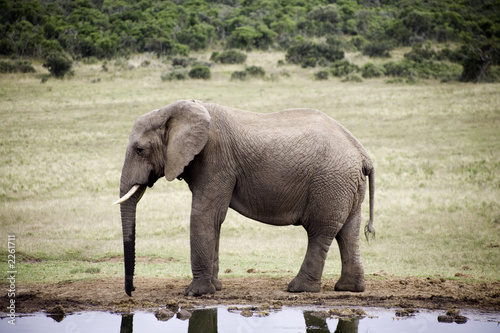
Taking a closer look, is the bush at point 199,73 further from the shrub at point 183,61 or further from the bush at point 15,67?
the bush at point 15,67

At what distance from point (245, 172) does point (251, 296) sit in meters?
1.80

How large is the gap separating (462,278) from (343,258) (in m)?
2.48

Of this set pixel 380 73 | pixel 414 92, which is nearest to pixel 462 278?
pixel 414 92

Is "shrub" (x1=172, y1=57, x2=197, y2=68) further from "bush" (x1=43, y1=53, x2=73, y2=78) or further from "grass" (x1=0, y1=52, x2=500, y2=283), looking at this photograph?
"bush" (x1=43, y1=53, x2=73, y2=78)

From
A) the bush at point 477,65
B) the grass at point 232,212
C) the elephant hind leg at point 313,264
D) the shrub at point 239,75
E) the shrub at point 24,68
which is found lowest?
the grass at point 232,212


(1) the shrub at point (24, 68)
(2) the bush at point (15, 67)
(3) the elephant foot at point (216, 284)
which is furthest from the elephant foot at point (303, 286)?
(1) the shrub at point (24, 68)

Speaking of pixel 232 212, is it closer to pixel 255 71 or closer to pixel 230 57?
pixel 255 71

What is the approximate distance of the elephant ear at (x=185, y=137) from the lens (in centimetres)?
864


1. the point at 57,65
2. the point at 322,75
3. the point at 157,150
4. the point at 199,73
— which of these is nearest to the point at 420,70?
the point at 322,75

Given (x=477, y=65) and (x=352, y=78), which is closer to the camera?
(x=477, y=65)

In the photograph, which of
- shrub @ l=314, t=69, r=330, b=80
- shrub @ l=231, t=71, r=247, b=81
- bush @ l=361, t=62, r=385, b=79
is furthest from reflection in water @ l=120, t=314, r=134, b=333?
bush @ l=361, t=62, r=385, b=79

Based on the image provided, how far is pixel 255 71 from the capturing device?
42.8m

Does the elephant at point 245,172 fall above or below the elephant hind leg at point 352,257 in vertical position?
above

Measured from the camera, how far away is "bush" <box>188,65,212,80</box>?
4162cm
